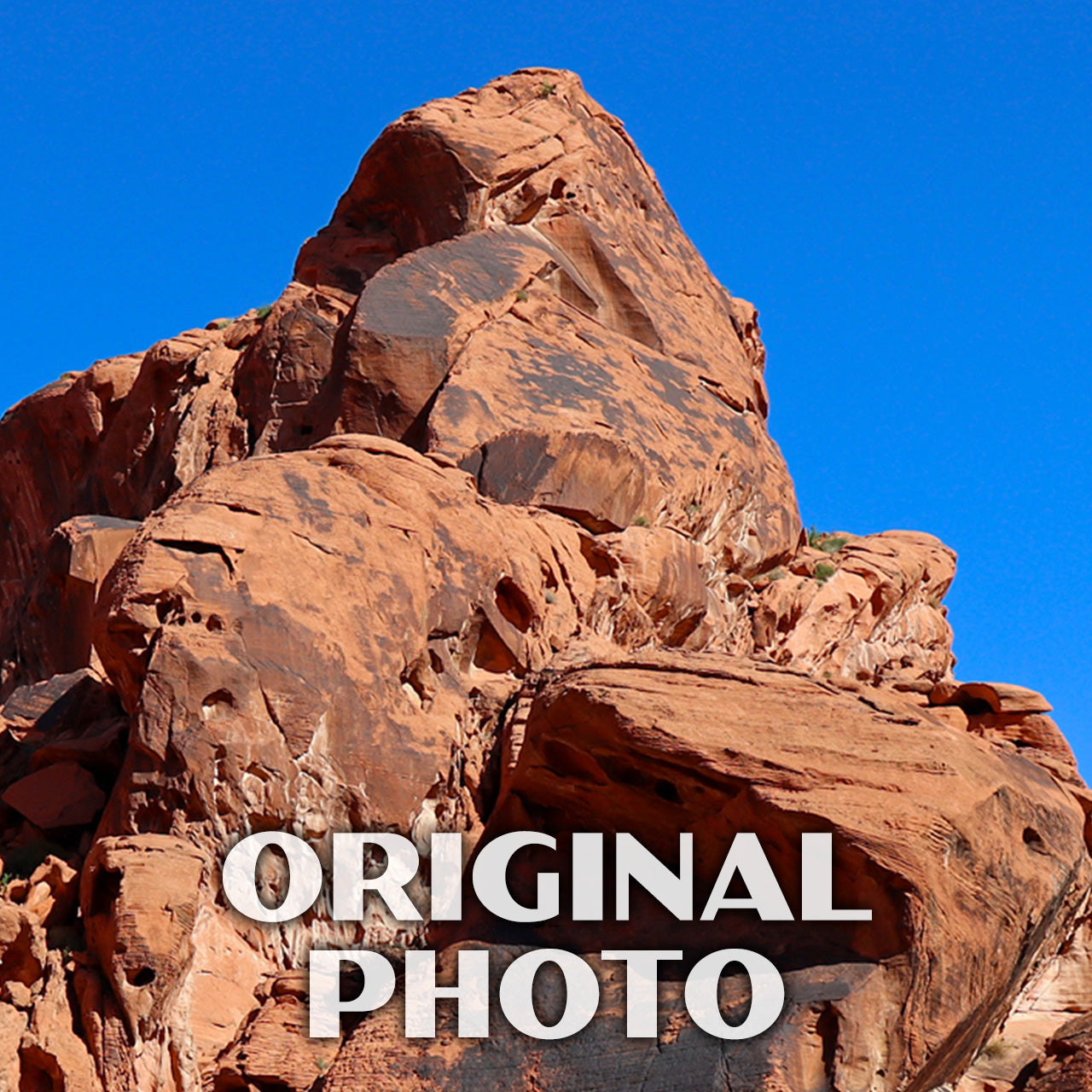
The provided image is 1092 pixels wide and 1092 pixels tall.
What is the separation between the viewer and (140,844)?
51.4ft

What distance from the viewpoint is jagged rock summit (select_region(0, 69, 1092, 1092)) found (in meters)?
14.7

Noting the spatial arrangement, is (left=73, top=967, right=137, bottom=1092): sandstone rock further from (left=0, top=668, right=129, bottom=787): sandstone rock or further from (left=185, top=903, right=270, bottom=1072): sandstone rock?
(left=0, top=668, right=129, bottom=787): sandstone rock

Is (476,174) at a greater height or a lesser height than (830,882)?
greater

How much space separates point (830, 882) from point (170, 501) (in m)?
8.44

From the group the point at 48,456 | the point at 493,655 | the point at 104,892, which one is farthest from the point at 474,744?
the point at 48,456

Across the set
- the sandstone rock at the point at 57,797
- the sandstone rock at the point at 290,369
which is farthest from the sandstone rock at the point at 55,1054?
the sandstone rock at the point at 290,369

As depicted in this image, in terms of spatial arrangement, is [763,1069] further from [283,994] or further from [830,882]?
[283,994]

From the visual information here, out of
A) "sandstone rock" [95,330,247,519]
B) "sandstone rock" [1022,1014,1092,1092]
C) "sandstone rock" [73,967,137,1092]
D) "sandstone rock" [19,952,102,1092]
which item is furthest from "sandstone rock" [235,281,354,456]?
"sandstone rock" [1022,1014,1092,1092]

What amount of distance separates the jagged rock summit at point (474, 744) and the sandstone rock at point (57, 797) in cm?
4

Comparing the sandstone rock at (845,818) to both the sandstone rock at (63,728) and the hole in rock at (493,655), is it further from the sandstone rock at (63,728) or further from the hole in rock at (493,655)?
the sandstone rock at (63,728)

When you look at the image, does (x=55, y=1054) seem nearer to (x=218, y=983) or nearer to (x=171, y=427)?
(x=218, y=983)

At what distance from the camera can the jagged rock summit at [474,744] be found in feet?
48.2

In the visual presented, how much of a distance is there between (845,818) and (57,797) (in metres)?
8.77

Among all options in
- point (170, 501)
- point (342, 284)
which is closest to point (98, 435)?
point (342, 284)
